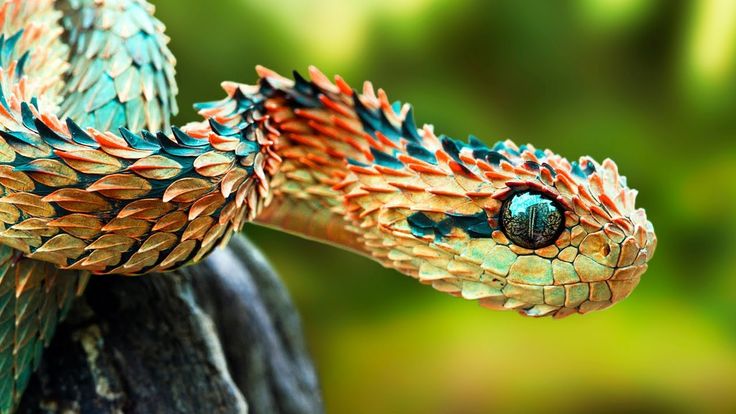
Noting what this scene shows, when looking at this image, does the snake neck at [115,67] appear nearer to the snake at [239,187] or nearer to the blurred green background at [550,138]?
the snake at [239,187]

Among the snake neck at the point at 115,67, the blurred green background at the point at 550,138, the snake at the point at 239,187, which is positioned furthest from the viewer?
the blurred green background at the point at 550,138

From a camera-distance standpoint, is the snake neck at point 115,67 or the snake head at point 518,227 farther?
the snake neck at point 115,67

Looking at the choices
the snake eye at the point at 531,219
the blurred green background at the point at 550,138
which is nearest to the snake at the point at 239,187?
the snake eye at the point at 531,219

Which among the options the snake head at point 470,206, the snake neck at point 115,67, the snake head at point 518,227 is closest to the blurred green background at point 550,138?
the snake neck at point 115,67

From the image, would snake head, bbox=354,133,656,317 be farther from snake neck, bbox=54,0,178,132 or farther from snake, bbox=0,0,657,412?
snake neck, bbox=54,0,178,132

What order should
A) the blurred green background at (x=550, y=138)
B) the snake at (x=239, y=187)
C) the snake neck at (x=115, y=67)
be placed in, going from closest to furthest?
the snake at (x=239, y=187) < the snake neck at (x=115, y=67) < the blurred green background at (x=550, y=138)

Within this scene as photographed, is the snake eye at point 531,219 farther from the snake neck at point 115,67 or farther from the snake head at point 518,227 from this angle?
the snake neck at point 115,67

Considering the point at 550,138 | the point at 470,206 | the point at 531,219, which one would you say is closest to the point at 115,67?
the point at 470,206
